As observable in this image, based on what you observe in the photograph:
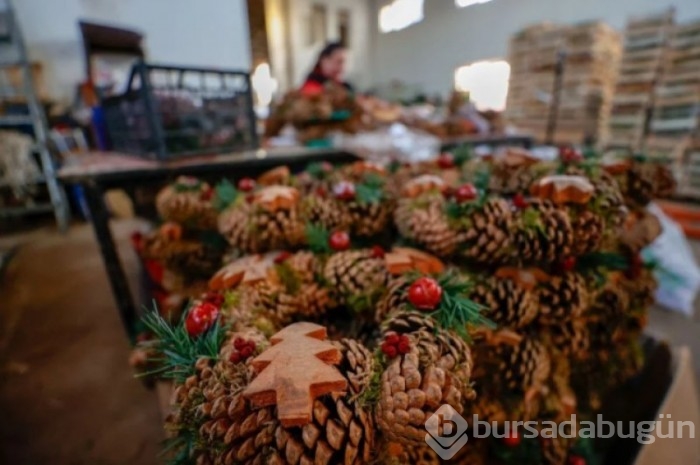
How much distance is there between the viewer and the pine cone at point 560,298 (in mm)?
602

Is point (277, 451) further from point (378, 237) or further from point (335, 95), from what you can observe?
point (335, 95)

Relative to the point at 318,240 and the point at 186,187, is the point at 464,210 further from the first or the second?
the point at 186,187

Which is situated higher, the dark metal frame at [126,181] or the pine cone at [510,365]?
the dark metal frame at [126,181]

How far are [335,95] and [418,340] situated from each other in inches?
62.6

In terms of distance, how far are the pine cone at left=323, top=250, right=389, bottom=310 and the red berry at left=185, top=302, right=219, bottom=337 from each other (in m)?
0.20

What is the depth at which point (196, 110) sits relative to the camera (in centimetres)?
122

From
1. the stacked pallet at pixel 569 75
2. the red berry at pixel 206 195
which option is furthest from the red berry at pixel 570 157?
the stacked pallet at pixel 569 75

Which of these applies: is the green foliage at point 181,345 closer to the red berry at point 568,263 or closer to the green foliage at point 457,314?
the green foliage at point 457,314

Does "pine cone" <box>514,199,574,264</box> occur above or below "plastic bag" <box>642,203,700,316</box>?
above

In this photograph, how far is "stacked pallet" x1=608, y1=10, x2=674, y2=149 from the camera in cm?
308

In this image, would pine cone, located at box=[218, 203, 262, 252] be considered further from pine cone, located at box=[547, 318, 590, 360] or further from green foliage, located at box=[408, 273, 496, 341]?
pine cone, located at box=[547, 318, 590, 360]

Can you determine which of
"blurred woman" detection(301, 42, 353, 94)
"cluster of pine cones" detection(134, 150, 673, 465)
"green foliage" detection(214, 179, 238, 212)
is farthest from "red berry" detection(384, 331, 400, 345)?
"blurred woman" detection(301, 42, 353, 94)

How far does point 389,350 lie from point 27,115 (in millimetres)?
3548

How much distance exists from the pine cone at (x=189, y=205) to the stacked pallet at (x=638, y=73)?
3.68 metres
